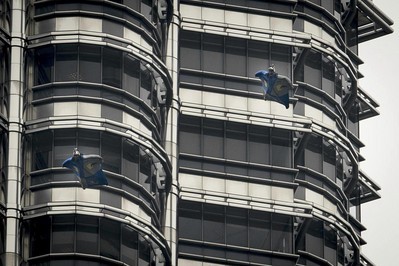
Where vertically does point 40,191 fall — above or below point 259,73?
below

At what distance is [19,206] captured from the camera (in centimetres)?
16088

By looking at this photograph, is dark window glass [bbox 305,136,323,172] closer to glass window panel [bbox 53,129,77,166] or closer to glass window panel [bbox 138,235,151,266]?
glass window panel [bbox 138,235,151,266]

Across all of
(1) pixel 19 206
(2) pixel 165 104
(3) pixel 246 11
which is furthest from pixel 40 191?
(3) pixel 246 11

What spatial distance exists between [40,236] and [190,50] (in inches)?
869

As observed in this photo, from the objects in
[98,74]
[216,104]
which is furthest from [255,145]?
[98,74]

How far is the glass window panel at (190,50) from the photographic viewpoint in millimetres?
176375

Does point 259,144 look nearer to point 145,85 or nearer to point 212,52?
point 212,52

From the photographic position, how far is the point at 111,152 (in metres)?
163

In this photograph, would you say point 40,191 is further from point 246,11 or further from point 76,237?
point 246,11

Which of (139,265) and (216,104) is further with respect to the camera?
(216,104)

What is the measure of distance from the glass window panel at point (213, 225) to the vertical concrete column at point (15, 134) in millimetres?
15578

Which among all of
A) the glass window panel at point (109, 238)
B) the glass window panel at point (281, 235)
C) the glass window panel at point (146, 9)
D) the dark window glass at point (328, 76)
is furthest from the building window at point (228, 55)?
the glass window panel at point (109, 238)

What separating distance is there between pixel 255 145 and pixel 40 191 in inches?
753

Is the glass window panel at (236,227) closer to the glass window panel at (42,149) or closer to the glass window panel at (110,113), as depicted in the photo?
the glass window panel at (110,113)
